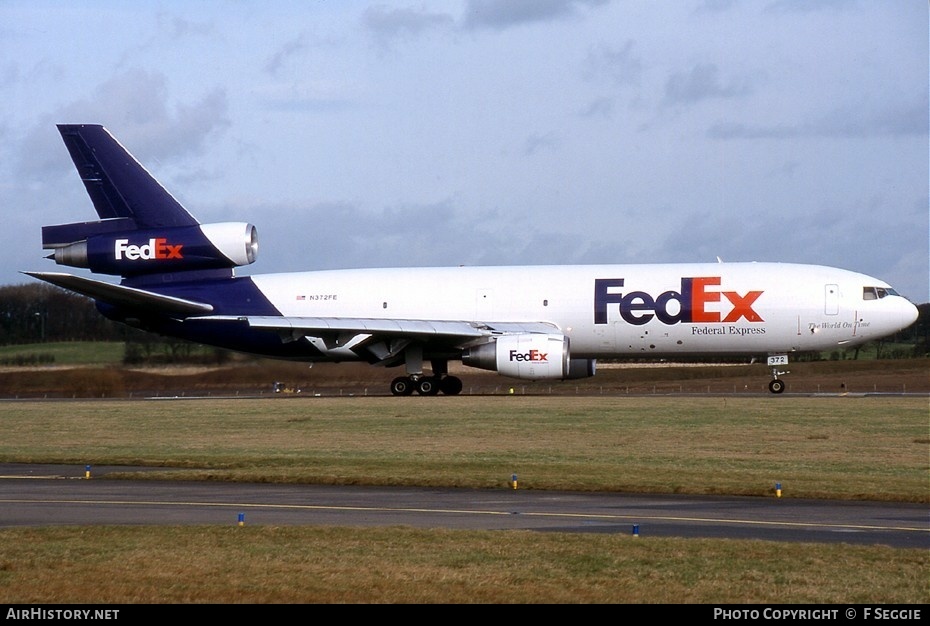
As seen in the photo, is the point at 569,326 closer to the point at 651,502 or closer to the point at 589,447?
the point at 589,447

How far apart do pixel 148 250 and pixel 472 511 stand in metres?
29.5

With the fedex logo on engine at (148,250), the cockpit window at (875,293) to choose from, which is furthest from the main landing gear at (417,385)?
the cockpit window at (875,293)

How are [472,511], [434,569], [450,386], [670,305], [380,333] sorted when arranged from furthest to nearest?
[450,386]
[380,333]
[670,305]
[472,511]
[434,569]

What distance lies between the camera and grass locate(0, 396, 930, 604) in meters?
10.2

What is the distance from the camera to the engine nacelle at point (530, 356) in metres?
37.5

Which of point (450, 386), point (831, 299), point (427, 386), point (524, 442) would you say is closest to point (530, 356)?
point (427, 386)

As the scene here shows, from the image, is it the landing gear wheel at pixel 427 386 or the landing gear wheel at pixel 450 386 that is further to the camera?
the landing gear wheel at pixel 450 386

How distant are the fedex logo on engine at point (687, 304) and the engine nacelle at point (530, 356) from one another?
231cm

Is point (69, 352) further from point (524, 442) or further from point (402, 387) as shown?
point (524, 442)

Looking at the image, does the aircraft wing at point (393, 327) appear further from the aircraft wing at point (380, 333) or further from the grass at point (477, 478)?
the grass at point (477, 478)

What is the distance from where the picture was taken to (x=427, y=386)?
135 feet
